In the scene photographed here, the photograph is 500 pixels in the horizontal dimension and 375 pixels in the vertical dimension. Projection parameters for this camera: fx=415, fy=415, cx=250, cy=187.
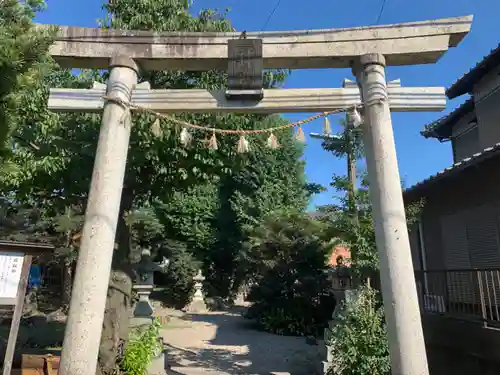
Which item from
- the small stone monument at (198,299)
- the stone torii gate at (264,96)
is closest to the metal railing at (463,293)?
the stone torii gate at (264,96)

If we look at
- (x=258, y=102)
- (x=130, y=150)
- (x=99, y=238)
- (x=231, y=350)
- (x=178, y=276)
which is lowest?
(x=231, y=350)

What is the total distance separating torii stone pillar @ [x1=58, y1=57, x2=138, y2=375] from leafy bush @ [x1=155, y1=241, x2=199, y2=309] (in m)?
19.3

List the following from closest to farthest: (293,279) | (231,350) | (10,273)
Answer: (10,273) → (231,350) → (293,279)

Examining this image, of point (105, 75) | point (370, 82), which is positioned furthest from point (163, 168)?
point (370, 82)

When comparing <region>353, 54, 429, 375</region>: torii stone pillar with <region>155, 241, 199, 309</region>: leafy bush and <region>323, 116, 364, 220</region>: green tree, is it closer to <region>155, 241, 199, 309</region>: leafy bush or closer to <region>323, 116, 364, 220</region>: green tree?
<region>323, 116, 364, 220</region>: green tree

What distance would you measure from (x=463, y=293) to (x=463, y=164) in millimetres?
2374

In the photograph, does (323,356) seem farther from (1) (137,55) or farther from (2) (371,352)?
(1) (137,55)

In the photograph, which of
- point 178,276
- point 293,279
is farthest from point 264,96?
point 178,276

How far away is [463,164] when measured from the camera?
7453 mm

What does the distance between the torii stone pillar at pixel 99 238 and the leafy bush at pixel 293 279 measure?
1192 cm

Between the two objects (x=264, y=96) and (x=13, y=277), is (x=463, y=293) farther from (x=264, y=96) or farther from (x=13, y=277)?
(x=13, y=277)

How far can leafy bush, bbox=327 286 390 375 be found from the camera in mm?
6514

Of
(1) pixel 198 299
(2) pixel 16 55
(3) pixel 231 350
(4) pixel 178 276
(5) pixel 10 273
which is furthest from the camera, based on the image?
(4) pixel 178 276

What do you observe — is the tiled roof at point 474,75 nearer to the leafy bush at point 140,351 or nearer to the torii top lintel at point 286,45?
the torii top lintel at point 286,45
